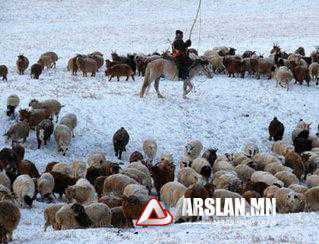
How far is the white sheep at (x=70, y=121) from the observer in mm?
16203

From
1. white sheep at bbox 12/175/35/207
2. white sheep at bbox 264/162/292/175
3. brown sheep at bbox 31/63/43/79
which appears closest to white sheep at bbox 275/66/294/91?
white sheep at bbox 264/162/292/175

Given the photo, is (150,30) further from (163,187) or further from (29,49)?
(163,187)

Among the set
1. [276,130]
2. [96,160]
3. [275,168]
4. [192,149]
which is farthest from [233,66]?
[96,160]

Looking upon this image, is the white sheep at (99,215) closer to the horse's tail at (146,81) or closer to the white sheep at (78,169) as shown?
the white sheep at (78,169)

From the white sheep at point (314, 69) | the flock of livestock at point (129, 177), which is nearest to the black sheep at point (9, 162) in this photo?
the flock of livestock at point (129, 177)

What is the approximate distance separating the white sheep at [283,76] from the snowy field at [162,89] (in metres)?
0.37

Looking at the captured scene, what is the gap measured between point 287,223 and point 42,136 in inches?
309

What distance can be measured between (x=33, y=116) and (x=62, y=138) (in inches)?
50.1

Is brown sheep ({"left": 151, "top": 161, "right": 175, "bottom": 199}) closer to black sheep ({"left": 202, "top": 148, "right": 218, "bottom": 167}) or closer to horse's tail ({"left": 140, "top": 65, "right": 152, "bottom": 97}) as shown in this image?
black sheep ({"left": 202, "top": 148, "right": 218, "bottom": 167})

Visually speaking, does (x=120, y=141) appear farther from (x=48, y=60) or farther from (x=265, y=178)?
(x=48, y=60)

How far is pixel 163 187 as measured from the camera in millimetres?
12641

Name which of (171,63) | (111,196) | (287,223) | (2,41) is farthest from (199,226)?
(2,41)

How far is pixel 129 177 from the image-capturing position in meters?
12.8

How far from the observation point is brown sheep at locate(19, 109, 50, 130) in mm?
16016
